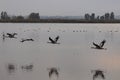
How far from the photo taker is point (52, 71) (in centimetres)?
1995

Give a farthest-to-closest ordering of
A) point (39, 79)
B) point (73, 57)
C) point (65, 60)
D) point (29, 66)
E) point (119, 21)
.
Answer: point (119, 21)
point (73, 57)
point (65, 60)
point (29, 66)
point (39, 79)

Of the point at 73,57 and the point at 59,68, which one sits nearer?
the point at 59,68

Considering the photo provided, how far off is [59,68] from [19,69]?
2060mm

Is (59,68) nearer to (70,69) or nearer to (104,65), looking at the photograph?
(70,69)

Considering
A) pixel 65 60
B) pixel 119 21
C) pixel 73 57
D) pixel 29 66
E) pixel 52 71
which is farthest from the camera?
pixel 119 21

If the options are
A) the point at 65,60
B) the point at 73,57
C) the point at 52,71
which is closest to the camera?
the point at 52,71

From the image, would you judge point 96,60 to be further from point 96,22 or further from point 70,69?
point 96,22

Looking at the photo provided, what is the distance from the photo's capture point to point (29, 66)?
21.5m

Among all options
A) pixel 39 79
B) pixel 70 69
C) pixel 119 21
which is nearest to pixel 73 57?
pixel 70 69

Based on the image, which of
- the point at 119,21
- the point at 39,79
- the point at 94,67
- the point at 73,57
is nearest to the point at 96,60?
the point at 73,57

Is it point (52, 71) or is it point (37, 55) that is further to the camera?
point (37, 55)

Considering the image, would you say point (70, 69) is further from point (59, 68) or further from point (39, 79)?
point (39, 79)

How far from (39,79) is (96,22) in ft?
421

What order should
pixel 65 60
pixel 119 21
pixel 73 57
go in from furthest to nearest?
pixel 119 21
pixel 73 57
pixel 65 60
